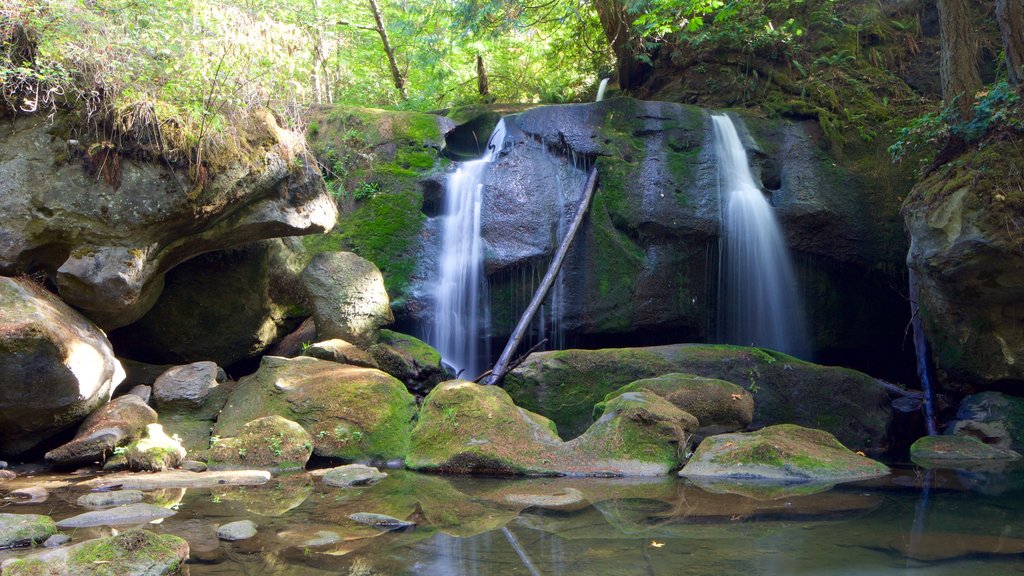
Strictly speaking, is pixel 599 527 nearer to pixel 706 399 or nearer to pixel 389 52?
pixel 706 399

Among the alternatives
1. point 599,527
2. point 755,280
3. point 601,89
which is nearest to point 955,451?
point 755,280

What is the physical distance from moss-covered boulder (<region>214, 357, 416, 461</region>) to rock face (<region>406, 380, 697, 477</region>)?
0.41 m

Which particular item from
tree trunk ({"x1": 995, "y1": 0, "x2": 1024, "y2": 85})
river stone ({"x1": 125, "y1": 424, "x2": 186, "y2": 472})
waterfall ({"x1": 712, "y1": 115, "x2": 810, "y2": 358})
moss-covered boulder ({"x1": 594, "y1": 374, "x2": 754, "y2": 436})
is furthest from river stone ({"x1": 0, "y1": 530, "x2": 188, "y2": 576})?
tree trunk ({"x1": 995, "y1": 0, "x2": 1024, "y2": 85})

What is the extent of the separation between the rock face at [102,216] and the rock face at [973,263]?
7.64m

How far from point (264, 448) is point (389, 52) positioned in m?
12.7

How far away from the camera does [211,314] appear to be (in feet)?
31.6

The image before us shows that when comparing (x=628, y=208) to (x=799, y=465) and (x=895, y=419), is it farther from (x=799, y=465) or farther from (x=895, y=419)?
(x=799, y=465)

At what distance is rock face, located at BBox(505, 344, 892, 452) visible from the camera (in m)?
9.00

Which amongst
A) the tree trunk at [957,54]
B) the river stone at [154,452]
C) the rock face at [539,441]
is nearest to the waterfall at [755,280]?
the tree trunk at [957,54]

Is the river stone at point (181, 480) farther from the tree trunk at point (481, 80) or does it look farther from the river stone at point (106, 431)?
the tree trunk at point (481, 80)

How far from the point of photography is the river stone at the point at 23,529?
13.8 feet

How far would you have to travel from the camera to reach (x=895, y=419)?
9.86 meters

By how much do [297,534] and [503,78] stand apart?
14.6 m

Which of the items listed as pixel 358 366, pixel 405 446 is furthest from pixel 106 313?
pixel 405 446
